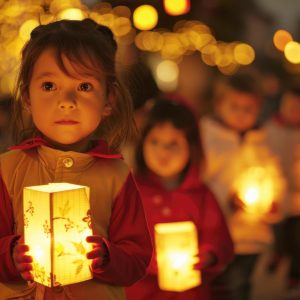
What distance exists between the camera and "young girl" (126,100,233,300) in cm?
386

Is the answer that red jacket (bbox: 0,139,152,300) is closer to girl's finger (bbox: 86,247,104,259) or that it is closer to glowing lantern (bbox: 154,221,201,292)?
girl's finger (bbox: 86,247,104,259)

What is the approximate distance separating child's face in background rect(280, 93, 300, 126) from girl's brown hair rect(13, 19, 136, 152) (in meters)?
4.29

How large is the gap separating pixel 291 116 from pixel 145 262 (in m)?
4.55

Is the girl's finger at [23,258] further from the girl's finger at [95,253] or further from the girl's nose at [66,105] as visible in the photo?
the girl's nose at [66,105]

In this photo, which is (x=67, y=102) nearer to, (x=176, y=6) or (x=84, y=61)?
(x=84, y=61)

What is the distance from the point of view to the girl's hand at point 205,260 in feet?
12.3

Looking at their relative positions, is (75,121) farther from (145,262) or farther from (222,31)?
(222,31)

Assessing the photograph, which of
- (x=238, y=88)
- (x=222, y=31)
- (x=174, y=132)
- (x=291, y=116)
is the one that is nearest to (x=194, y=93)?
(x=222, y=31)

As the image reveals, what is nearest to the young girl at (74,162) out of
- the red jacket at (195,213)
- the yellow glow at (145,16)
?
the red jacket at (195,213)

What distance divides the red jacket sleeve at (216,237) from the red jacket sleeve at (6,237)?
60.6 inches

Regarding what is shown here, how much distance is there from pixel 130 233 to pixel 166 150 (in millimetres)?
1476

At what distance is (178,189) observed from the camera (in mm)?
4039

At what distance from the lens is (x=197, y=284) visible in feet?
12.2

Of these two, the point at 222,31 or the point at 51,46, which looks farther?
the point at 222,31
